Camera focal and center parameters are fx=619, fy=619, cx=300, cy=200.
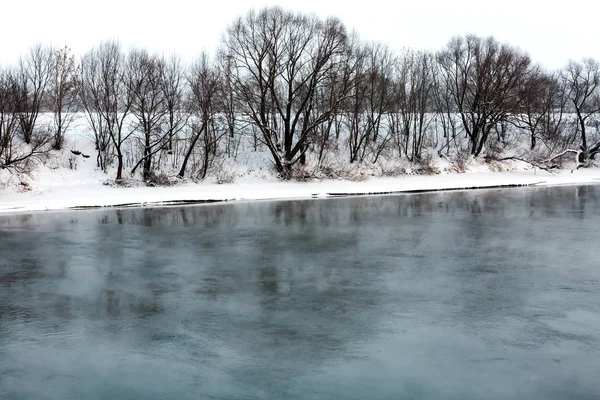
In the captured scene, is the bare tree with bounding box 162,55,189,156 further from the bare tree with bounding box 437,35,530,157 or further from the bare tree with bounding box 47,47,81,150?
the bare tree with bounding box 437,35,530,157

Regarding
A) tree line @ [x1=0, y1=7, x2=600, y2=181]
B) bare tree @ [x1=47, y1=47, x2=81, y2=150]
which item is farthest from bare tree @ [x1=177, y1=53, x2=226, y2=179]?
bare tree @ [x1=47, y1=47, x2=81, y2=150]

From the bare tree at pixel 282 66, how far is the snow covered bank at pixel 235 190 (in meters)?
3.10

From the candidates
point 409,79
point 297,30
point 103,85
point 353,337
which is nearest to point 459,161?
point 409,79

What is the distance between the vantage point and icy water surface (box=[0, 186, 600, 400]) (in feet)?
23.3

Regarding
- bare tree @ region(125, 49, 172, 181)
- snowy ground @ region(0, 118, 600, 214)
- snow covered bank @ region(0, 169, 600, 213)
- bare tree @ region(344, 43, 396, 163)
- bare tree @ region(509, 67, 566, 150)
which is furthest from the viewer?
bare tree @ region(509, 67, 566, 150)

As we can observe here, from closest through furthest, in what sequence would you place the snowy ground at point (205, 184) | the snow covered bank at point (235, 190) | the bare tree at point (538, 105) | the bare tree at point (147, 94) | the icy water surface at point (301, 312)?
1. the icy water surface at point (301, 312)
2. the snow covered bank at point (235, 190)
3. the snowy ground at point (205, 184)
4. the bare tree at point (147, 94)
5. the bare tree at point (538, 105)

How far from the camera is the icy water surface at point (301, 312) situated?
709 centimetres

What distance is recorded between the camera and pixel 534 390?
22.3 feet

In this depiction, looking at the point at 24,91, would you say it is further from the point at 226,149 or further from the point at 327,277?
the point at 327,277

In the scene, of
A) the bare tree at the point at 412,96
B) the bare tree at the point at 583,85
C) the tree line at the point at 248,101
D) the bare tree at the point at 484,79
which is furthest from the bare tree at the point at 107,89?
the bare tree at the point at 583,85

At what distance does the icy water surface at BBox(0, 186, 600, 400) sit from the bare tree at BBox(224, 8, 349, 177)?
55.4 feet

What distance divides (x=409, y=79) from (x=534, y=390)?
1569 inches

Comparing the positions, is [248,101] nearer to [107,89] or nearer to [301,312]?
[107,89]

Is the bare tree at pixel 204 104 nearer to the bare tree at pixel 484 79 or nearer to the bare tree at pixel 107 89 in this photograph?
the bare tree at pixel 107 89
